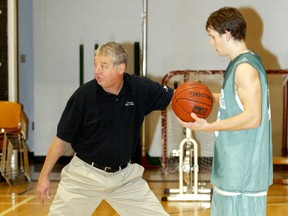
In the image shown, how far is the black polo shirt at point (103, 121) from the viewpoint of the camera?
3.67 m

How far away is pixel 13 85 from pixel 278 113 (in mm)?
4165

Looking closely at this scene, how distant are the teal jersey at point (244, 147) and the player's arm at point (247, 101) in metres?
0.07

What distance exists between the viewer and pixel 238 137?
9.50 ft

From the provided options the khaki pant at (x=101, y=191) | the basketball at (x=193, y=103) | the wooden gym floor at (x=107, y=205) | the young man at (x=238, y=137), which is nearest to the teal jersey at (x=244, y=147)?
the young man at (x=238, y=137)

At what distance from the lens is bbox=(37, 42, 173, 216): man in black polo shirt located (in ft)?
12.0

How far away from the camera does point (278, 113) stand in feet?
29.6

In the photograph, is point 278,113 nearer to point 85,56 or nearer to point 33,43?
point 85,56

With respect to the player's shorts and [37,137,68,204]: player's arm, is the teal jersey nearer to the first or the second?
the player's shorts

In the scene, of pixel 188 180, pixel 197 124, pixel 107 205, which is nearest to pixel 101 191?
pixel 197 124

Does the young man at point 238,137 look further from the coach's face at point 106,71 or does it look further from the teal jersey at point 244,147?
the coach's face at point 106,71

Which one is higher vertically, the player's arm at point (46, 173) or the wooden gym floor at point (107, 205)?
the player's arm at point (46, 173)

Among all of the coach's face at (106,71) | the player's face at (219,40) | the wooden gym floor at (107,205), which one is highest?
the player's face at (219,40)

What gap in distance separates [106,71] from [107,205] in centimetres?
288

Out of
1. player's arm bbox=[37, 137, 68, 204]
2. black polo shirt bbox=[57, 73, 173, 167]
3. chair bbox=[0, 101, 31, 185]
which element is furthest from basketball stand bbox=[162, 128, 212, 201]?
player's arm bbox=[37, 137, 68, 204]
